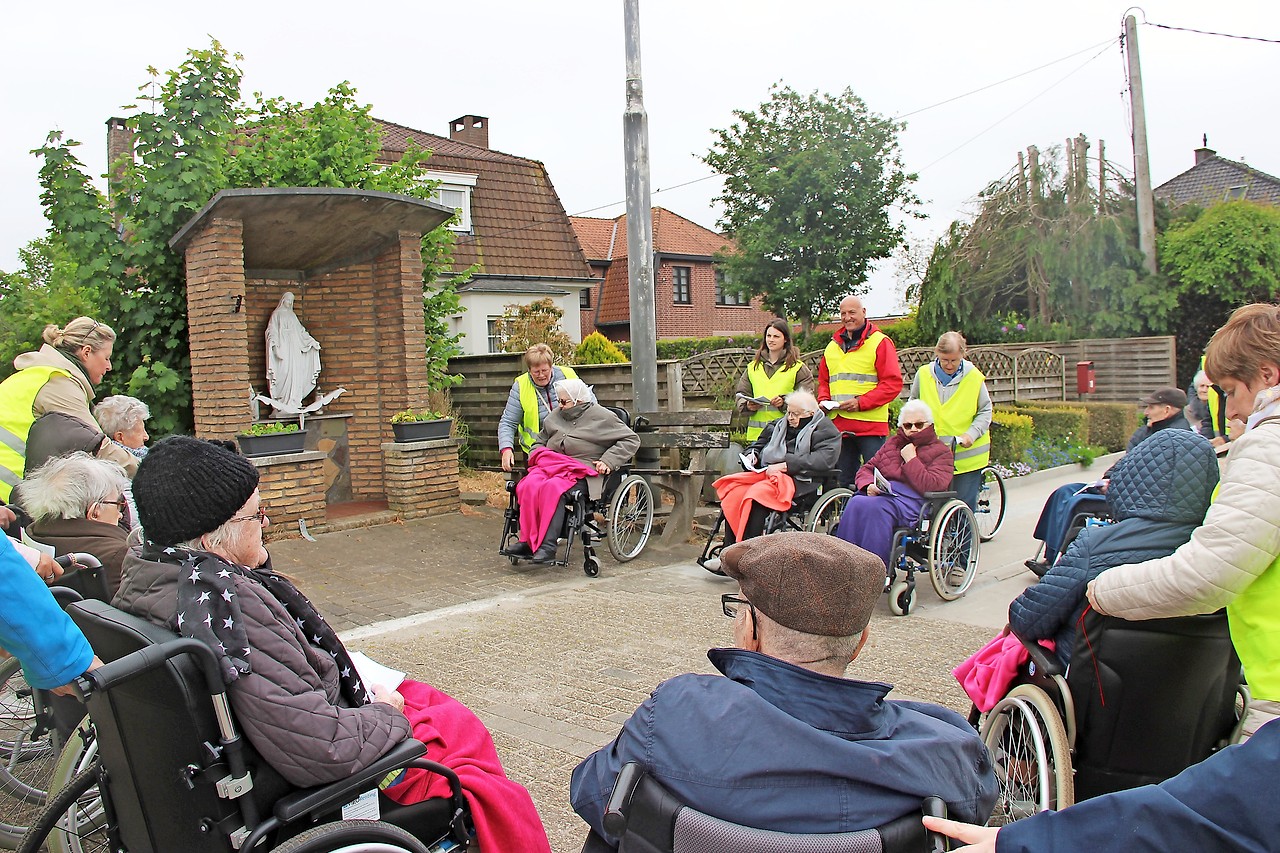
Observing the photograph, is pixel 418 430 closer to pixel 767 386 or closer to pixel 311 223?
pixel 311 223

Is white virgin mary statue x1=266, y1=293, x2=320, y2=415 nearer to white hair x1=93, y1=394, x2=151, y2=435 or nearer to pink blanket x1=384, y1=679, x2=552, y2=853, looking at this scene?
white hair x1=93, y1=394, x2=151, y2=435

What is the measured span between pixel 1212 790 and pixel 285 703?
6.07ft

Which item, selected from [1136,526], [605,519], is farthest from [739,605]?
[605,519]

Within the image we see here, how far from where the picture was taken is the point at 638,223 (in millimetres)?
8969

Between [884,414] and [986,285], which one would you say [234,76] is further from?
[986,285]

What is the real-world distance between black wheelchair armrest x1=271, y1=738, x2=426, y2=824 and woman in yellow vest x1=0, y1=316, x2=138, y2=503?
3.06 metres

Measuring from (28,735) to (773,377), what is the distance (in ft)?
17.9

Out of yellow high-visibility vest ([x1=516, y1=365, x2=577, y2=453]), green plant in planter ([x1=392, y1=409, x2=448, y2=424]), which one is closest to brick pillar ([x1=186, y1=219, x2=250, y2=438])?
green plant in planter ([x1=392, y1=409, x2=448, y2=424])

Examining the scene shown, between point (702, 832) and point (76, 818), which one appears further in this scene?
point (76, 818)

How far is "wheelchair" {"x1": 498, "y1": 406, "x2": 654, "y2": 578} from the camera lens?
7465mm

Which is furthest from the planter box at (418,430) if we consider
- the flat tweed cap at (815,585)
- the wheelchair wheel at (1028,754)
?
the flat tweed cap at (815,585)

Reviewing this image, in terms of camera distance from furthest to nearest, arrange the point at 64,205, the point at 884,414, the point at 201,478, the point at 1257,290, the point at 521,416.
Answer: the point at 1257,290 < the point at 64,205 < the point at 521,416 < the point at 884,414 < the point at 201,478

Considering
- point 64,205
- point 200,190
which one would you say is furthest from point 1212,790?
point 64,205

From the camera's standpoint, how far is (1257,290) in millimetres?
18422
